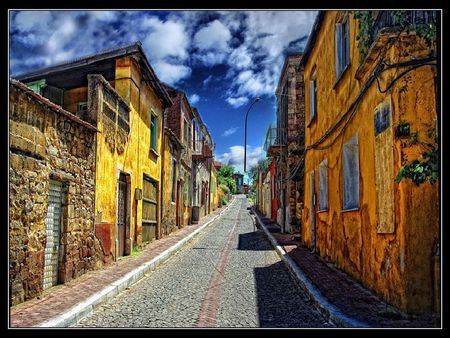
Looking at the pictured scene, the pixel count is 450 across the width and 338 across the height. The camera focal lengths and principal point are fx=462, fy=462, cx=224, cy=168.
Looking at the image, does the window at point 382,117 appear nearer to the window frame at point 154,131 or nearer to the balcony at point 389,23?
the balcony at point 389,23

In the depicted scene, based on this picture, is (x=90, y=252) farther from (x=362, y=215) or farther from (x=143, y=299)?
(x=362, y=215)

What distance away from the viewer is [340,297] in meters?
7.06

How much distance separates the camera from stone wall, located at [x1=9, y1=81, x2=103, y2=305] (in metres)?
6.50

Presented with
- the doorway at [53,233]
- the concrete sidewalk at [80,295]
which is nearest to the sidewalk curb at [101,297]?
the concrete sidewalk at [80,295]

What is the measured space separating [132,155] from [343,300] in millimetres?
7893

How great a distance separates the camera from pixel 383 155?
21.5 feet

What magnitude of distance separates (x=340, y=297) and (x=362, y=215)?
1.57 m

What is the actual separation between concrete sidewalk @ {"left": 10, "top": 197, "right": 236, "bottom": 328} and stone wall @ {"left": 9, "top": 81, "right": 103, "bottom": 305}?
25 centimetres

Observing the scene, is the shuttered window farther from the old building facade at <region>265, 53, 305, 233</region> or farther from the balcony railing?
the balcony railing

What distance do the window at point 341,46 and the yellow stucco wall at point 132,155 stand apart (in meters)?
5.32

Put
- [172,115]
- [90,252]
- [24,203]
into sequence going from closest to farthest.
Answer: [24,203] < [90,252] < [172,115]
